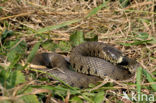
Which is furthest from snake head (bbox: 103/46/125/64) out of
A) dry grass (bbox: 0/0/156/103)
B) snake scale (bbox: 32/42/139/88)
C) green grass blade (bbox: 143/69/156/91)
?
green grass blade (bbox: 143/69/156/91)

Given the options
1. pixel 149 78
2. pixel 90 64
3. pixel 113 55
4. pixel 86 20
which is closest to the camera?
pixel 149 78

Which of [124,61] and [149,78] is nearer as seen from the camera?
[149,78]

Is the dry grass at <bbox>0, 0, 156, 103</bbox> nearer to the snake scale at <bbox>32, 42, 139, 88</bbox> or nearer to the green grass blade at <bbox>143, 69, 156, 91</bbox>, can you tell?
the snake scale at <bbox>32, 42, 139, 88</bbox>

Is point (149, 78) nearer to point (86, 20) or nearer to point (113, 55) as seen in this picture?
point (113, 55)

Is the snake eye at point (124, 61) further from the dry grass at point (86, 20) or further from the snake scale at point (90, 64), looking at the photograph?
the dry grass at point (86, 20)

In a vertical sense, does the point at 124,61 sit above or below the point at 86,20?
below

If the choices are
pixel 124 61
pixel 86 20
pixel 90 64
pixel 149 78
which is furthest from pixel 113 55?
pixel 86 20

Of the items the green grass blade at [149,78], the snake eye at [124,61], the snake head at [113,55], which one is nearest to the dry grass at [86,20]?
the snake eye at [124,61]
